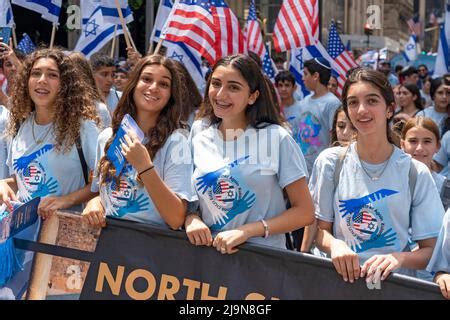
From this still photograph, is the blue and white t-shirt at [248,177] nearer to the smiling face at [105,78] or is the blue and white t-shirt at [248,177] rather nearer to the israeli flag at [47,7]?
the smiling face at [105,78]

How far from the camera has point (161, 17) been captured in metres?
9.87

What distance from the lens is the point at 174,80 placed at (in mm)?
4312

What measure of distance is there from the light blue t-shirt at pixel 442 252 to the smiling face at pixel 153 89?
161 cm

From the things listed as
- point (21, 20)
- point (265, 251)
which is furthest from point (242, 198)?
point (21, 20)

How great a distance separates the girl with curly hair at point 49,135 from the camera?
4.47 meters

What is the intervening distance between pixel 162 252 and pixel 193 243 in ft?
0.58

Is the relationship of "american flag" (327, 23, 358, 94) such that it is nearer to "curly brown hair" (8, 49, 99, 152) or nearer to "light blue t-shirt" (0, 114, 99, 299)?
"curly brown hair" (8, 49, 99, 152)

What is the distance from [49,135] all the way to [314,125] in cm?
464

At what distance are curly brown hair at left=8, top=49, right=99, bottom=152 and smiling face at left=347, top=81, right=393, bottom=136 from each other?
1.64 meters

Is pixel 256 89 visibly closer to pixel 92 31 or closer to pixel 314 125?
pixel 314 125

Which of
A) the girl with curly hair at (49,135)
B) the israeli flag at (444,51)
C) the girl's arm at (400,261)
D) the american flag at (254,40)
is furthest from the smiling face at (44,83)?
the american flag at (254,40)

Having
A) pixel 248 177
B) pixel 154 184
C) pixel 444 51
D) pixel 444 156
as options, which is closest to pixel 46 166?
pixel 154 184
